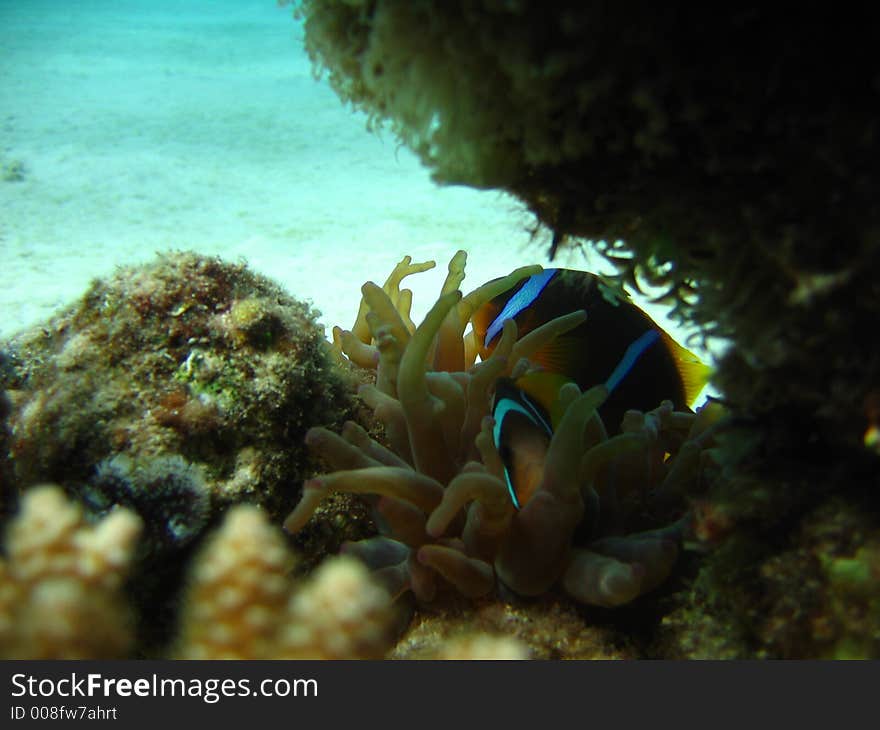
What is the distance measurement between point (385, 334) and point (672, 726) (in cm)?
115

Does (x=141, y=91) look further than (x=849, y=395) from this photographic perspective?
Yes

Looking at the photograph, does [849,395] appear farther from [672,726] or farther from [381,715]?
[381,715]

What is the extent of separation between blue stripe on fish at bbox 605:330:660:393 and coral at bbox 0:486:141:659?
154cm

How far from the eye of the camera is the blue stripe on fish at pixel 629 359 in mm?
2033

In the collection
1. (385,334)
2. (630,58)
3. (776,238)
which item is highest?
(630,58)

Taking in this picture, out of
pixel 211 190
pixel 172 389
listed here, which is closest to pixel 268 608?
pixel 172 389

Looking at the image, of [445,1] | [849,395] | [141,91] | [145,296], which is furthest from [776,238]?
[141,91]

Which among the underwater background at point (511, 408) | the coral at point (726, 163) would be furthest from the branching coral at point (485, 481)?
the coral at point (726, 163)

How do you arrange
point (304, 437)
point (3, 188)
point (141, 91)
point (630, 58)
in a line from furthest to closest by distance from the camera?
point (141, 91) → point (3, 188) → point (304, 437) → point (630, 58)

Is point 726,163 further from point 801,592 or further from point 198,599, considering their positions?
point 198,599

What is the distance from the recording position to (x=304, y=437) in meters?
1.71

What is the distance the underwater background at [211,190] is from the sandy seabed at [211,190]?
0.03 meters

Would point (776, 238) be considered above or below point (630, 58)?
below

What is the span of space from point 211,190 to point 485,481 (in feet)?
24.7
